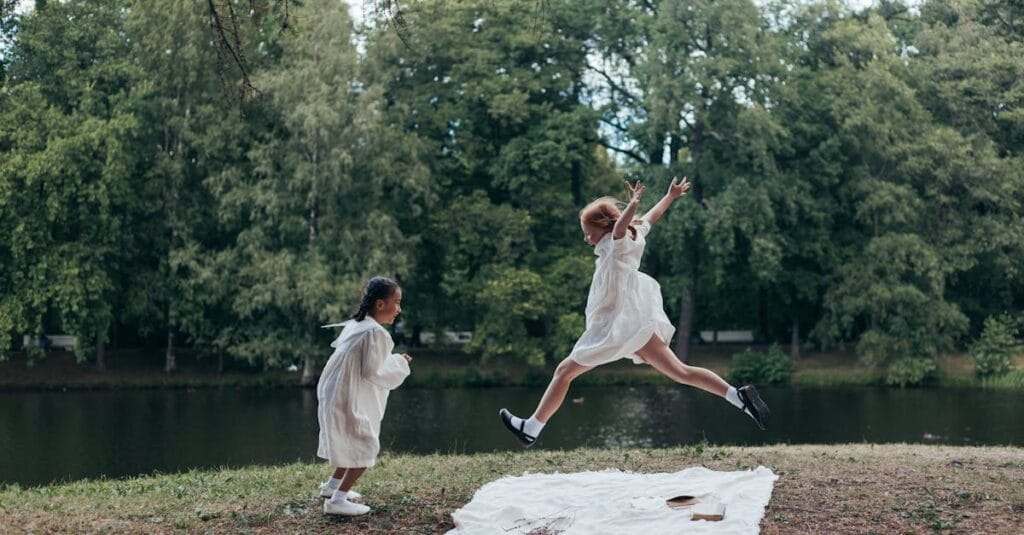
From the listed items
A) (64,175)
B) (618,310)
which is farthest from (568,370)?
(64,175)

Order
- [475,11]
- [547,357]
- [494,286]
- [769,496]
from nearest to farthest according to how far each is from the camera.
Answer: [769,496], [494,286], [547,357], [475,11]

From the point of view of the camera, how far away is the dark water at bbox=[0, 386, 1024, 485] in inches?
764

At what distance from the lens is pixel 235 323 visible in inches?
1335

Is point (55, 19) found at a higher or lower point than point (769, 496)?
higher

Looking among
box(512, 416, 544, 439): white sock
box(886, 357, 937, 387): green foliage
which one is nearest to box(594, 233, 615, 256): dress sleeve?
box(512, 416, 544, 439): white sock

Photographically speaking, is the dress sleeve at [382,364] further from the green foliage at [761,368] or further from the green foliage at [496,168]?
the green foliage at [761,368]

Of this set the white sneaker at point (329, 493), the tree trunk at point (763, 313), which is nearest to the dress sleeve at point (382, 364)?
the white sneaker at point (329, 493)

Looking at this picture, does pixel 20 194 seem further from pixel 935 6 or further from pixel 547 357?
pixel 935 6

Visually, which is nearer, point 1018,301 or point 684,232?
point 684,232

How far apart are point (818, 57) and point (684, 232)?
30.6 feet

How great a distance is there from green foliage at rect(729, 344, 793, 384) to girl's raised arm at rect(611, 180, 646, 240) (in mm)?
27243

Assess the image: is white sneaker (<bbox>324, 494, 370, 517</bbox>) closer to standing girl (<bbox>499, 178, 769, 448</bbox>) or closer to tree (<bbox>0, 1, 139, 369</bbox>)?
standing girl (<bbox>499, 178, 769, 448</bbox>)

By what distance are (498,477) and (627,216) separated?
2548 millimetres

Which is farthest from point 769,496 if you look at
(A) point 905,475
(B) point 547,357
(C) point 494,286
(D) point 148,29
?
(D) point 148,29
